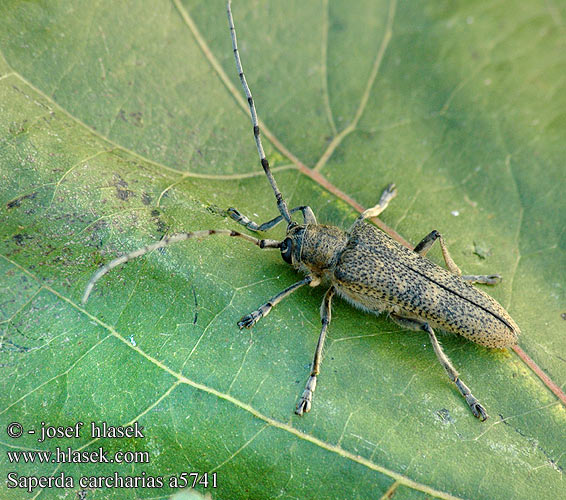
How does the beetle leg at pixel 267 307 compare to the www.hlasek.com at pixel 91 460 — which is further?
the beetle leg at pixel 267 307

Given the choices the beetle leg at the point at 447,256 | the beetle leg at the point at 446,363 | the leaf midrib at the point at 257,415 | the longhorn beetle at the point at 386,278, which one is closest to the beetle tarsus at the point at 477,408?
the beetle leg at the point at 446,363

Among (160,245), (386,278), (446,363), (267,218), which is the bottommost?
(446,363)

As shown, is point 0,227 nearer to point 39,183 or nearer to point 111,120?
point 39,183

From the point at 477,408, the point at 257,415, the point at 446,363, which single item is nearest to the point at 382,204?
the point at 446,363

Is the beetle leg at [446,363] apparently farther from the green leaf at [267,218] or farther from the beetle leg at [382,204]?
the beetle leg at [382,204]

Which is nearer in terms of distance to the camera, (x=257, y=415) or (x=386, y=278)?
(x=257, y=415)

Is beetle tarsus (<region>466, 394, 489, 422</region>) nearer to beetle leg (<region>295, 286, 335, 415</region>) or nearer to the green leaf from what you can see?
the green leaf

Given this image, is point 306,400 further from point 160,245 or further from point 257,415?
point 160,245
